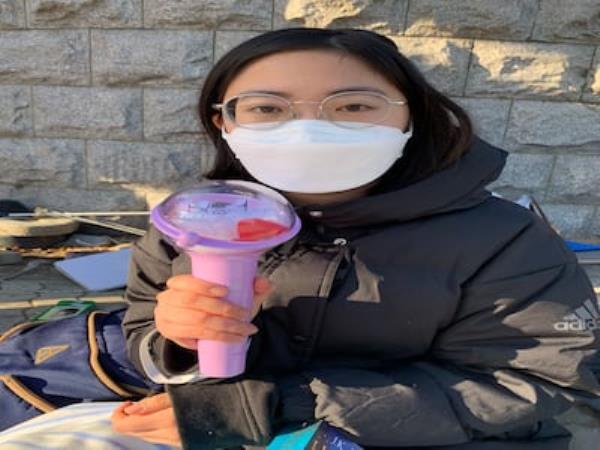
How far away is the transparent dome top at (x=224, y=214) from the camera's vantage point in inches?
41.8

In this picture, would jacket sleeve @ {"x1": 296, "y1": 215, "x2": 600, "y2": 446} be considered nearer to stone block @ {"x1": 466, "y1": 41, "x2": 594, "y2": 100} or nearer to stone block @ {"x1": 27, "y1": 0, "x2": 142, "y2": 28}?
stone block @ {"x1": 466, "y1": 41, "x2": 594, "y2": 100}

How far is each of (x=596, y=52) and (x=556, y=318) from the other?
3.01m

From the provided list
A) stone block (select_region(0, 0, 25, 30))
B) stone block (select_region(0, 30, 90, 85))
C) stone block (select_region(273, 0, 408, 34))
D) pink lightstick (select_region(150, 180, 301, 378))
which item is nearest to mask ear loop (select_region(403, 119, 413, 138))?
pink lightstick (select_region(150, 180, 301, 378))

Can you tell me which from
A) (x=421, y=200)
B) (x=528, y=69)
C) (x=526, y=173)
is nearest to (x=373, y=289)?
(x=421, y=200)

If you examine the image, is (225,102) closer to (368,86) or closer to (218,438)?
(368,86)

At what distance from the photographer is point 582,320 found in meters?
1.30

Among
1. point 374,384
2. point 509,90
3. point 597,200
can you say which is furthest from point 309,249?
point 597,200

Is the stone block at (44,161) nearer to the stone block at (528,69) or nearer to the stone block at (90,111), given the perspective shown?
the stone block at (90,111)

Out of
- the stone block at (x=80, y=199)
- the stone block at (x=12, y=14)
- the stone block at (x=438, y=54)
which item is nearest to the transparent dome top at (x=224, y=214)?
the stone block at (x=438, y=54)

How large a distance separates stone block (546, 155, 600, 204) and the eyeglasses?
9.52 ft

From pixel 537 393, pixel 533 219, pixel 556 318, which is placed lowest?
pixel 537 393

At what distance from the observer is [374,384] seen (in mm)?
1284

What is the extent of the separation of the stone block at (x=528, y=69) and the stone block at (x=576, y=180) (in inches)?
17.8

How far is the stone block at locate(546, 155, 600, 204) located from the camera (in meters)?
3.95
